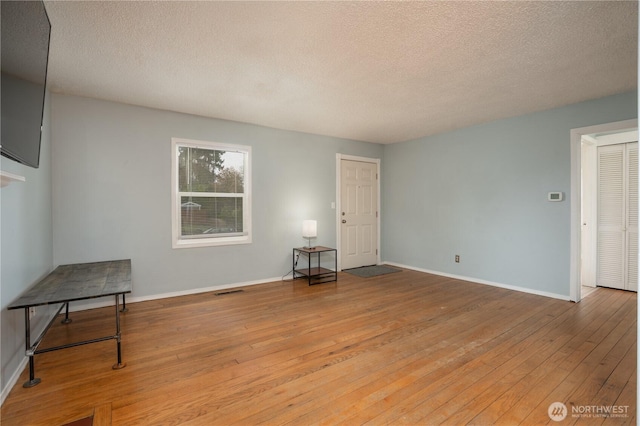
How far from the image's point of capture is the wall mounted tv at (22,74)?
1201 mm

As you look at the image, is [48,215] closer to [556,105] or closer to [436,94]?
[436,94]

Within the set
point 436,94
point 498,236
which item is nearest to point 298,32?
point 436,94

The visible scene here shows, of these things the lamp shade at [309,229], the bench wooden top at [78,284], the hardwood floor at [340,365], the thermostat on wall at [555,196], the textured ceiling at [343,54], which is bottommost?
the hardwood floor at [340,365]

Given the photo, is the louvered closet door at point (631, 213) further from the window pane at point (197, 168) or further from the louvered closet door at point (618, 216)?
the window pane at point (197, 168)

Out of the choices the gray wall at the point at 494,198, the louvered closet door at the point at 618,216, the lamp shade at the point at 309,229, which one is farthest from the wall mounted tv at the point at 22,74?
the louvered closet door at the point at 618,216

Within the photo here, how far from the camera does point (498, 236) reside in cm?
434

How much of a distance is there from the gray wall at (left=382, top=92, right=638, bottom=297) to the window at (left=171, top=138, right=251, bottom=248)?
119 inches

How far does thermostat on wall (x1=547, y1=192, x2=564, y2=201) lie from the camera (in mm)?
3689

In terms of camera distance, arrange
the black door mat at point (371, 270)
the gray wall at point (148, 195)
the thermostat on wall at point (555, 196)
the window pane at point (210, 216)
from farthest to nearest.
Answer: the black door mat at point (371, 270), the window pane at point (210, 216), the thermostat on wall at point (555, 196), the gray wall at point (148, 195)

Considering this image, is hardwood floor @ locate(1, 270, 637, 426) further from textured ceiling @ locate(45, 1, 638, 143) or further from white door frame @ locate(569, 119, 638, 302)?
textured ceiling @ locate(45, 1, 638, 143)

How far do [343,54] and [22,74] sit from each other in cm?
201

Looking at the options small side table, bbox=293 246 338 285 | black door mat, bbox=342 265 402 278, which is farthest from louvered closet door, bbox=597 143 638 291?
small side table, bbox=293 246 338 285

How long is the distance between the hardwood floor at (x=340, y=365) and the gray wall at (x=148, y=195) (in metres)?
0.64

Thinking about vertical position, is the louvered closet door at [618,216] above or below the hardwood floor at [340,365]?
above
